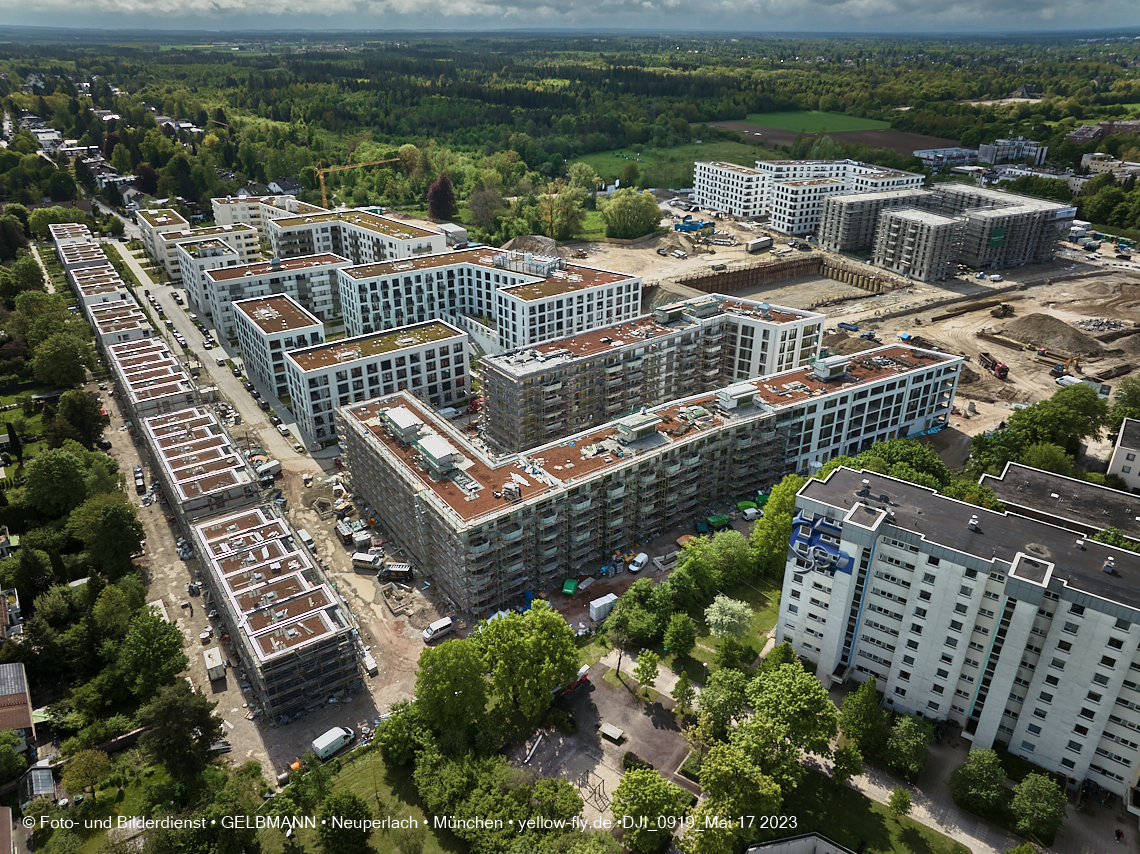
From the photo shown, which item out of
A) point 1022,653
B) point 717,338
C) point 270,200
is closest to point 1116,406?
point 717,338

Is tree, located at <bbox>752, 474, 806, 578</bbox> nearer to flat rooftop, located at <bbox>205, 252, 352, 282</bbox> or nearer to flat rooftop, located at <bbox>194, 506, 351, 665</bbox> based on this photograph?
flat rooftop, located at <bbox>194, 506, 351, 665</bbox>

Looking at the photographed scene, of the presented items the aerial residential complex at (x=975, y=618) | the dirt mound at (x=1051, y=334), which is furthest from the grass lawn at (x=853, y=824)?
the dirt mound at (x=1051, y=334)

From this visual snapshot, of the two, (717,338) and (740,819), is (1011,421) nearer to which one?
(717,338)

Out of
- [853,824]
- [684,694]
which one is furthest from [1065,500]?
[684,694]

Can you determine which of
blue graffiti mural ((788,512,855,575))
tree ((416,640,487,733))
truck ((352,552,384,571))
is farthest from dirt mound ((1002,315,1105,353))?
tree ((416,640,487,733))

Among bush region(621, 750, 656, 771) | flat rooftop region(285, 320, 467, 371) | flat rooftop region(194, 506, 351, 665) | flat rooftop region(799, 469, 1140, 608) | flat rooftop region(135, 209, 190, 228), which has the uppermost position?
flat rooftop region(799, 469, 1140, 608)

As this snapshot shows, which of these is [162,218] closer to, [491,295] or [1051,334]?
[491,295]

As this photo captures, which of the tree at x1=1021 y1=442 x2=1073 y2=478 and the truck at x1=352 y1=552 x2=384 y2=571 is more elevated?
the tree at x1=1021 y1=442 x2=1073 y2=478
